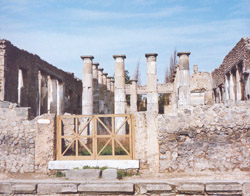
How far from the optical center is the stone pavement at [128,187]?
6168 mm

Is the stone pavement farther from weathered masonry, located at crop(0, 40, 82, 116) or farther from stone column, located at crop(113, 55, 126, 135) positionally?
stone column, located at crop(113, 55, 126, 135)

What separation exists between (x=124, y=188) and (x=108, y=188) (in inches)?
13.7

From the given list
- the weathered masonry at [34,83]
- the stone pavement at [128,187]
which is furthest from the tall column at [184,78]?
the stone pavement at [128,187]

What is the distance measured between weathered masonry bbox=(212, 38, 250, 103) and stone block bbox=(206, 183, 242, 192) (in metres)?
9.82

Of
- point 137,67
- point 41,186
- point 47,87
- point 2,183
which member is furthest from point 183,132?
point 137,67

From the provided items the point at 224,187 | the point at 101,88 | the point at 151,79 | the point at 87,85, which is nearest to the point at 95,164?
the point at 224,187

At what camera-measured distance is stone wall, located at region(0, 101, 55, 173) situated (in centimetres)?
798

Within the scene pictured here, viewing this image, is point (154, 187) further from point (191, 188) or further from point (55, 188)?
point (55, 188)

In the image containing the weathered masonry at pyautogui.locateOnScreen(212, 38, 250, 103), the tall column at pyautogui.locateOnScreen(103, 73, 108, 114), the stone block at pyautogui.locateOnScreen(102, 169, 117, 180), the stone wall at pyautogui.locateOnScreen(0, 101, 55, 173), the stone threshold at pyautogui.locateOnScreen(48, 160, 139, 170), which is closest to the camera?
the stone block at pyautogui.locateOnScreen(102, 169, 117, 180)

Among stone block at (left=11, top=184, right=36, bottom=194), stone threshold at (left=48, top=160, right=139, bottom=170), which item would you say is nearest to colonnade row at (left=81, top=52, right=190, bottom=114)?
stone threshold at (left=48, top=160, right=139, bottom=170)

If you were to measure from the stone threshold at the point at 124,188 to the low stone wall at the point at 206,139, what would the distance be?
1.21 m

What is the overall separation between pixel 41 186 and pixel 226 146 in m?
4.57

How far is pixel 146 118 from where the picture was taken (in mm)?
7719

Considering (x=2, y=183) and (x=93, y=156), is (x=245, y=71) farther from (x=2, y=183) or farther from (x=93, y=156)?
(x=2, y=183)
